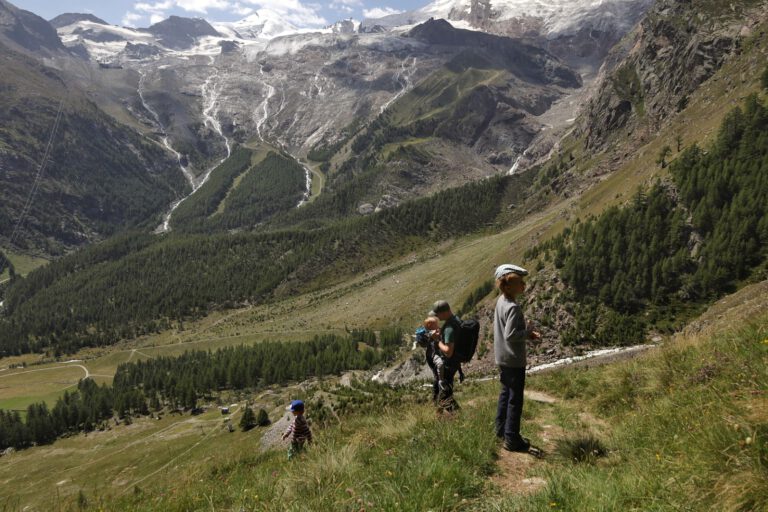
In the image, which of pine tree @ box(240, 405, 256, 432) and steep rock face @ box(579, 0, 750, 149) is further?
steep rock face @ box(579, 0, 750, 149)

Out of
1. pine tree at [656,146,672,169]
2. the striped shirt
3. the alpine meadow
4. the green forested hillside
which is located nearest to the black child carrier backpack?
the alpine meadow

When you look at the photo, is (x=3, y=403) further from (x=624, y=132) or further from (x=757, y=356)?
(x=624, y=132)

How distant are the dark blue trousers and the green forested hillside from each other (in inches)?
1444

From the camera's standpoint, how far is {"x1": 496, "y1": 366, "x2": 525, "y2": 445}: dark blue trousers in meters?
8.27

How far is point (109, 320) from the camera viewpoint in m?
192

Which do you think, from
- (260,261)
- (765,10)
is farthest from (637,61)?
(260,261)

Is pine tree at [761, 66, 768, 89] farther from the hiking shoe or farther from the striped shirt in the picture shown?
the striped shirt

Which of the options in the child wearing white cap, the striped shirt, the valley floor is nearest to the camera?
the valley floor

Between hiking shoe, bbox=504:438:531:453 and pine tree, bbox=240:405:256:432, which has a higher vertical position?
hiking shoe, bbox=504:438:531:453

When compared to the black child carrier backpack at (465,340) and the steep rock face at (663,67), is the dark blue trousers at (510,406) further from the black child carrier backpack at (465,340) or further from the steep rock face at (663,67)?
the steep rock face at (663,67)

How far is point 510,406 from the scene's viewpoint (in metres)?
8.48

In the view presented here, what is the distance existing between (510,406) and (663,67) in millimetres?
155002

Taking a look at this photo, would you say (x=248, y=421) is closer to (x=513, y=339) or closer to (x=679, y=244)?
(x=679, y=244)

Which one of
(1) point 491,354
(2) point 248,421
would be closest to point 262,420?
(2) point 248,421
